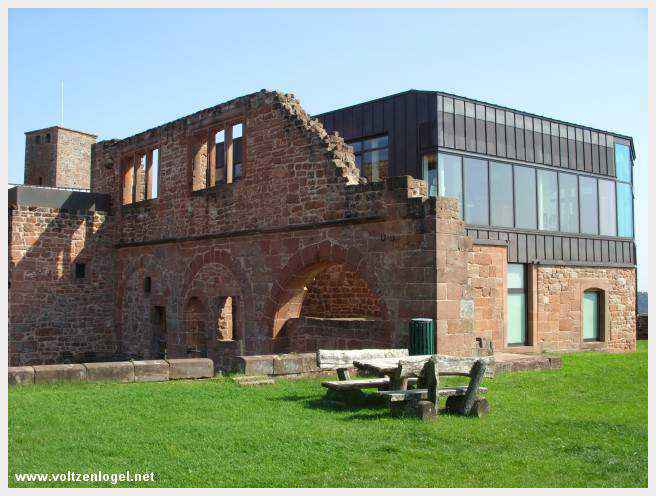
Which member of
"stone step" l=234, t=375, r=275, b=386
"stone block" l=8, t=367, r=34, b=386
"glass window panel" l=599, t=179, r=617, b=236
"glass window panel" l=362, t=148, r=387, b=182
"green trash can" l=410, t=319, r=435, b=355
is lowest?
"stone step" l=234, t=375, r=275, b=386

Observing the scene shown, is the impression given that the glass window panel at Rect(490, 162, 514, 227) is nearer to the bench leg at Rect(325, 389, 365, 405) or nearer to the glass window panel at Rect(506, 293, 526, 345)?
the glass window panel at Rect(506, 293, 526, 345)

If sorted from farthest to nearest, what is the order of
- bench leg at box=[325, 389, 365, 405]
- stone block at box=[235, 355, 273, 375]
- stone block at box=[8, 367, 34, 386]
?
stone block at box=[235, 355, 273, 375] < stone block at box=[8, 367, 34, 386] < bench leg at box=[325, 389, 365, 405]

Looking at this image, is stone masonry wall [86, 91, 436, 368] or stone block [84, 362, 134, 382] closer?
stone block [84, 362, 134, 382]

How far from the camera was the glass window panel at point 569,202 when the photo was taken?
20.7 meters

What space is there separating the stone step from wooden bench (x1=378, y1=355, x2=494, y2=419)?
273cm

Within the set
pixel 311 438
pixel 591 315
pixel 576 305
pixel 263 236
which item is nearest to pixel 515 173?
pixel 576 305

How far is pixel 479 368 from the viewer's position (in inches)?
320

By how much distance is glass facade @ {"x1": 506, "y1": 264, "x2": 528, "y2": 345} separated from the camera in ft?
62.9

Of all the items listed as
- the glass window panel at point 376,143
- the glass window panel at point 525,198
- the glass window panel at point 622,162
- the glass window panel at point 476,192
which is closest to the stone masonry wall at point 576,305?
the glass window panel at point 525,198

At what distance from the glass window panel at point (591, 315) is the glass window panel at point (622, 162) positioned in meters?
3.97

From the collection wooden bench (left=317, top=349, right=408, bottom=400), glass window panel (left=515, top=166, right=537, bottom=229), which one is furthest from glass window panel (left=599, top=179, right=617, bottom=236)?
wooden bench (left=317, top=349, right=408, bottom=400)

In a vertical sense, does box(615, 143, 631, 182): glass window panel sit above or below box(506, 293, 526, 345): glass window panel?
above
